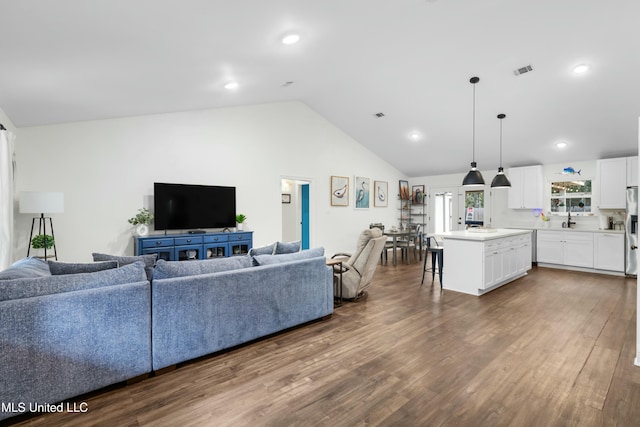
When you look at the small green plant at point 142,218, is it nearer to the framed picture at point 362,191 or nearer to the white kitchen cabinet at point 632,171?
the framed picture at point 362,191

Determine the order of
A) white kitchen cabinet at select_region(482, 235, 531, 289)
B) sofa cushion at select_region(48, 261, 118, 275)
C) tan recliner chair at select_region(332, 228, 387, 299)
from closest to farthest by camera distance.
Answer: sofa cushion at select_region(48, 261, 118, 275), tan recliner chair at select_region(332, 228, 387, 299), white kitchen cabinet at select_region(482, 235, 531, 289)

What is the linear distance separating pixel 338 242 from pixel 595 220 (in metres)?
5.69

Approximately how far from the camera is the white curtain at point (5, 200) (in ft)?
11.3

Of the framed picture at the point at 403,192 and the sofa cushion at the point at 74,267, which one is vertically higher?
the framed picture at the point at 403,192

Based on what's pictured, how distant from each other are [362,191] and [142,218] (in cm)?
555

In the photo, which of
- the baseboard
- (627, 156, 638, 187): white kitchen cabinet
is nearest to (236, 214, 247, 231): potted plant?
the baseboard

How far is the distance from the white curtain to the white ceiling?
1.57 feet

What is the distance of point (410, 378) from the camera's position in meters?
2.43

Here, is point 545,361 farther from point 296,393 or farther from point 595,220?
point 595,220

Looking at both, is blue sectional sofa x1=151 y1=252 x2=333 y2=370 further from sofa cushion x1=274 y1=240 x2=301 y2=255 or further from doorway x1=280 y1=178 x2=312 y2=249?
doorway x1=280 y1=178 x2=312 y2=249

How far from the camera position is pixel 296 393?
2.23 metres

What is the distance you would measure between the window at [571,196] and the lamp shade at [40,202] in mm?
9406

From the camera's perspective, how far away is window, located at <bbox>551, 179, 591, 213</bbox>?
22.9ft

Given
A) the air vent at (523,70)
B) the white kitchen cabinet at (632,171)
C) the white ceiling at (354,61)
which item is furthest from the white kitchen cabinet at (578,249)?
the air vent at (523,70)
